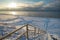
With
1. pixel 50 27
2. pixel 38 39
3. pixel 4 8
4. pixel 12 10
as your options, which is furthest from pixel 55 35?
pixel 4 8

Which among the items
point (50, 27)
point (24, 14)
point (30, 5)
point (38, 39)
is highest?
point (30, 5)

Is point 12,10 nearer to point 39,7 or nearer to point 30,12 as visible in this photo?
point 30,12

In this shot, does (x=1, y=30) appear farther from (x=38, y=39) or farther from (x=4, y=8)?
(x=38, y=39)

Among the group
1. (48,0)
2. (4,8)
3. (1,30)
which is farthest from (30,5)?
(1,30)

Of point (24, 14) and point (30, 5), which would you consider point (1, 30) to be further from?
point (30, 5)

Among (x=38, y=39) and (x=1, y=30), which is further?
(x=1, y=30)

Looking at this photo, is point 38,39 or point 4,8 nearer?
point 38,39

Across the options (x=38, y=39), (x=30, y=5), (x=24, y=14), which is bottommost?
(x=38, y=39)

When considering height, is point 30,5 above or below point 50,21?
above
